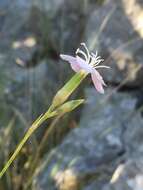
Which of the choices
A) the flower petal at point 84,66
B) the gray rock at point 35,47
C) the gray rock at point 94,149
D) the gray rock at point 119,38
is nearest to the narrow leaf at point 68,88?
the flower petal at point 84,66

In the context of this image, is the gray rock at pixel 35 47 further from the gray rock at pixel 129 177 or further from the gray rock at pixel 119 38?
the gray rock at pixel 129 177

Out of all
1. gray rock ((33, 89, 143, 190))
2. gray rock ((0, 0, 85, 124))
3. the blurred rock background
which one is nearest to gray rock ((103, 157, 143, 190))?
the blurred rock background

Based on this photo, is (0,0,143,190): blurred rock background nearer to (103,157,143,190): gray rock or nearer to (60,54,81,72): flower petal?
(103,157,143,190): gray rock

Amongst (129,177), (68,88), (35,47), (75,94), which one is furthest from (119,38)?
(68,88)

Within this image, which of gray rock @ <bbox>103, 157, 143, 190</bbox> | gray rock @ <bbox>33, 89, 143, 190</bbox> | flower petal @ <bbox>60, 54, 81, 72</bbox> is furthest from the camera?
gray rock @ <bbox>33, 89, 143, 190</bbox>

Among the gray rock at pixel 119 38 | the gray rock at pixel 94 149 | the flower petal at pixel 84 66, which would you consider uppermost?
the gray rock at pixel 119 38

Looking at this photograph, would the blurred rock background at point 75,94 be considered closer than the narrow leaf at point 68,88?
No

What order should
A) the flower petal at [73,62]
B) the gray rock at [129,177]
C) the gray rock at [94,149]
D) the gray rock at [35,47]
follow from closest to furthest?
the flower petal at [73,62]
the gray rock at [129,177]
the gray rock at [94,149]
the gray rock at [35,47]

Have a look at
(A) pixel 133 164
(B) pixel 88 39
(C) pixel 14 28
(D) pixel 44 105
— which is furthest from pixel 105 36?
(A) pixel 133 164

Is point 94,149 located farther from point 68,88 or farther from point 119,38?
point 68,88
